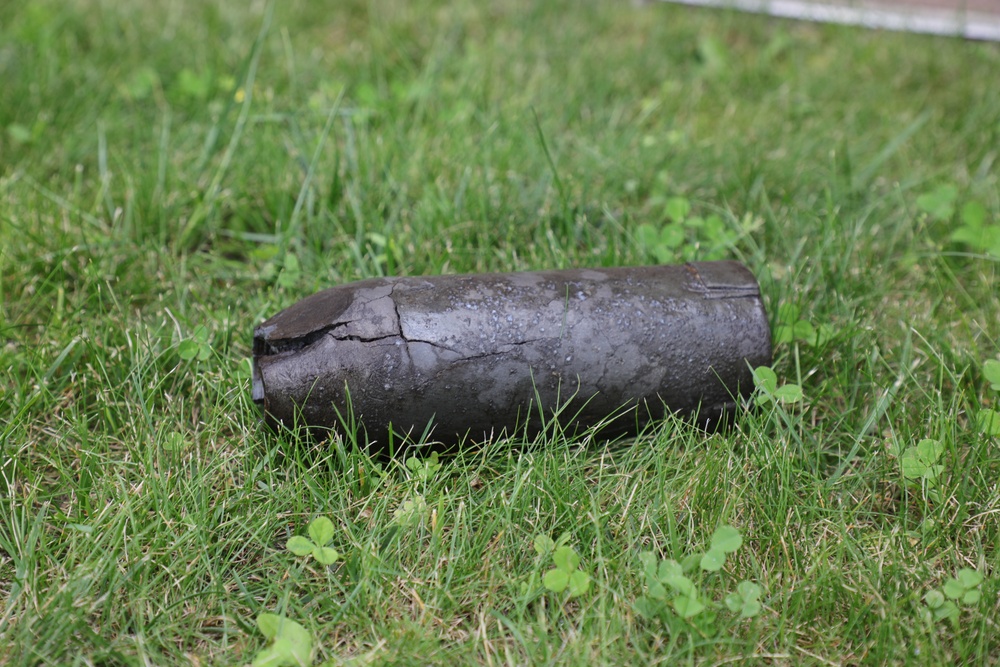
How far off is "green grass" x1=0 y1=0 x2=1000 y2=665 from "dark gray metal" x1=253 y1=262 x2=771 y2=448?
127 mm

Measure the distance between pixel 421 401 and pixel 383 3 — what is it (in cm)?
275

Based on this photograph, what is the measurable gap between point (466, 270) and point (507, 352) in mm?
774

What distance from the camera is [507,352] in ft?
7.04

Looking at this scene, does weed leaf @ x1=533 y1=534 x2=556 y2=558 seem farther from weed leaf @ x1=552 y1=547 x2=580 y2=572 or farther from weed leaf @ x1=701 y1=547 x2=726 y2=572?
weed leaf @ x1=701 y1=547 x2=726 y2=572

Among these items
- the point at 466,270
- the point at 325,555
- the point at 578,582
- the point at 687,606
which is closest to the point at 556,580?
the point at 578,582

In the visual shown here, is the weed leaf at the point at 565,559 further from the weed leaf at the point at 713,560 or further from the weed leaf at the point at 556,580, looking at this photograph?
the weed leaf at the point at 713,560

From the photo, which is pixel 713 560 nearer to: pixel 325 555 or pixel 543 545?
pixel 543 545

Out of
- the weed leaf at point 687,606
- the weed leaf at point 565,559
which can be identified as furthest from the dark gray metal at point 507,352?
the weed leaf at point 687,606

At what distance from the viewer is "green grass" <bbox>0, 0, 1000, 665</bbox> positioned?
200 cm

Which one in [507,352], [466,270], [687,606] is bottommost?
[687,606]

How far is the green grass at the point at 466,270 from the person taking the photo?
6.55 ft

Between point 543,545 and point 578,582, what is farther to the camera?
point 543,545

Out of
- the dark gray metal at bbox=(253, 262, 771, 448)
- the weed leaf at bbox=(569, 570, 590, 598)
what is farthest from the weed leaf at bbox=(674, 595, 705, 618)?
the dark gray metal at bbox=(253, 262, 771, 448)

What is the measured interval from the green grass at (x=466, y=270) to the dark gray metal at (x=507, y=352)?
0.13 meters
